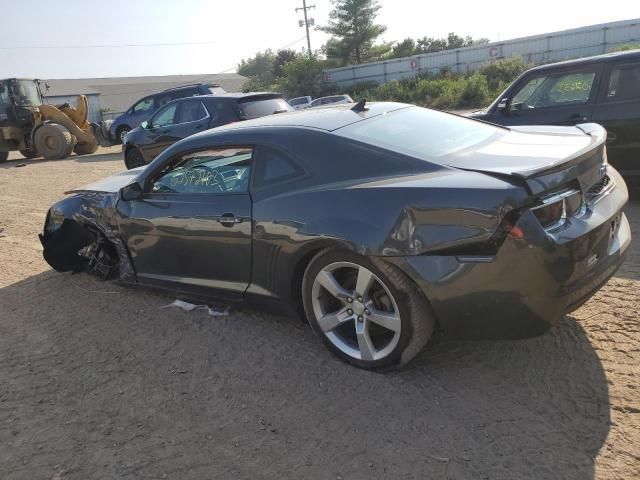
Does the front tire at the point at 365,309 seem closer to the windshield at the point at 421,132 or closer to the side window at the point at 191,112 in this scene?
the windshield at the point at 421,132

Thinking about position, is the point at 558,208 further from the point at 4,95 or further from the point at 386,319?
the point at 4,95

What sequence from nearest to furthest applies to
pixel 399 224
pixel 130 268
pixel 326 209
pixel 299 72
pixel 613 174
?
pixel 399 224 → pixel 326 209 → pixel 613 174 → pixel 130 268 → pixel 299 72

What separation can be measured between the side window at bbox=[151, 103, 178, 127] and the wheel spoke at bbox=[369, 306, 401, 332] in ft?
31.2

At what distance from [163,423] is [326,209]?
1445mm

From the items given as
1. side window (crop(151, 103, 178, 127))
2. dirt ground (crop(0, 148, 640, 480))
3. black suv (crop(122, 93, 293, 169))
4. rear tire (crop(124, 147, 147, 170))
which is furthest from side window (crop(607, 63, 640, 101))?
A: rear tire (crop(124, 147, 147, 170))

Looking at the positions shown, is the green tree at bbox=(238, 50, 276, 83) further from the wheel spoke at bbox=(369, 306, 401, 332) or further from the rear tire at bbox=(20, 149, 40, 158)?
the wheel spoke at bbox=(369, 306, 401, 332)

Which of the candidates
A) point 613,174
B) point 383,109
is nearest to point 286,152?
point 383,109

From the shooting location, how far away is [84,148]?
63.5 feet

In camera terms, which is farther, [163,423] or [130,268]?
[130,268]

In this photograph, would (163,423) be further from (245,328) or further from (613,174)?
(613,174)

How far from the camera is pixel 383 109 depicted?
153 inches

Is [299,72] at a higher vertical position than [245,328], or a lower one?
higher

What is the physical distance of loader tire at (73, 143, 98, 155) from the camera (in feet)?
63.2

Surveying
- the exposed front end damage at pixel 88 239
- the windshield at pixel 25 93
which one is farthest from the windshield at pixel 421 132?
the windshield at pixel 25 93
